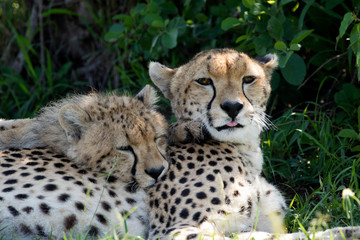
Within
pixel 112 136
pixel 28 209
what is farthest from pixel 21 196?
pixel 112 136

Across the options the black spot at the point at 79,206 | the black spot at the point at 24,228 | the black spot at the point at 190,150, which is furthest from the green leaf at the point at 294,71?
the black spot at the point at 24,228

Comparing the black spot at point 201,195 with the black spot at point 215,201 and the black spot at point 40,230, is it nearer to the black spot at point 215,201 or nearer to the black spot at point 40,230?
the black spot at point 215,201

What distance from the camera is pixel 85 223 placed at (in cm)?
313

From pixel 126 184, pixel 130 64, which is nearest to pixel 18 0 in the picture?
pixel 130 64

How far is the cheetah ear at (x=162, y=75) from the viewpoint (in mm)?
3939

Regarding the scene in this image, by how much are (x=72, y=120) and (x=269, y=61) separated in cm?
142

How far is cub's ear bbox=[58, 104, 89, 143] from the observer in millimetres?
3326

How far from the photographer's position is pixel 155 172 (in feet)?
10.7

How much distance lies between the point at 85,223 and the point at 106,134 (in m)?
0.51

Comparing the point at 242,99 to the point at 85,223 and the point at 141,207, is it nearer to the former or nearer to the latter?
the point at 141,207

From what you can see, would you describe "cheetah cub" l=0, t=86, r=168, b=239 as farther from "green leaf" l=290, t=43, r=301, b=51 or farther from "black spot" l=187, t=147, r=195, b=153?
"green leaf" l=290, t=43, r=301, b=51

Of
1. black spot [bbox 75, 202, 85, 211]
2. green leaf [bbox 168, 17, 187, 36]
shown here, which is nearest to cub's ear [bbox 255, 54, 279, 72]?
green leaf [bbox 168, 17, 187, 36]

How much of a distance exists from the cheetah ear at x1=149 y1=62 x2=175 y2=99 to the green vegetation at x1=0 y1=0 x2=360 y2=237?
612mm

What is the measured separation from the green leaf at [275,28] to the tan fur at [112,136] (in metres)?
1.18
